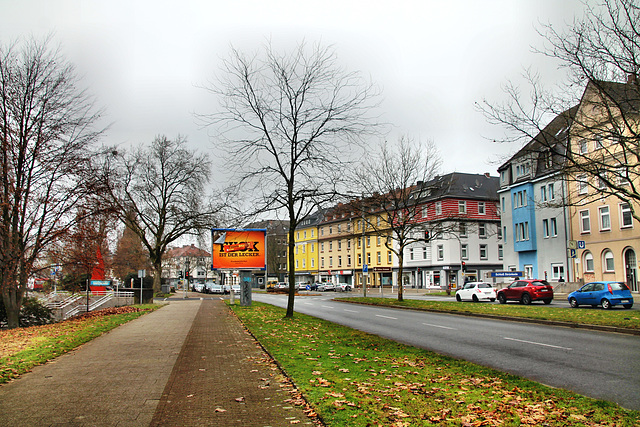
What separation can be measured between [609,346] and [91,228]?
1941 centimetres

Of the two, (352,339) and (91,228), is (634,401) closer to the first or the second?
(352,339)

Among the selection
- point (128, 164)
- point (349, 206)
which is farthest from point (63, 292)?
point (349, 206)

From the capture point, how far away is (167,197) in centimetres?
4622

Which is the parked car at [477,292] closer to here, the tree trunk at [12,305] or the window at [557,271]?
the window at [557,271]

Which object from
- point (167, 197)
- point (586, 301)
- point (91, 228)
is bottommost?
point (586, 301)

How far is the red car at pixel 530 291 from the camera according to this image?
28484mm

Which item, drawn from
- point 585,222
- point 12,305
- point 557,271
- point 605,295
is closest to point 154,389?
point 12,305

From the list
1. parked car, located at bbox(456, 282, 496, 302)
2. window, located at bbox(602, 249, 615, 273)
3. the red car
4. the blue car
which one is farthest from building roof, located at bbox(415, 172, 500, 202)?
the blue car

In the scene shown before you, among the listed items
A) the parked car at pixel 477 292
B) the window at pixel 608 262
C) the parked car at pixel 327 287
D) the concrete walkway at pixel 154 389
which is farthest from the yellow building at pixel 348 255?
the concrete walkway at pixel 154 389

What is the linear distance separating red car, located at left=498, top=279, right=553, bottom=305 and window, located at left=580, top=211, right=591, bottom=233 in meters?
14.8

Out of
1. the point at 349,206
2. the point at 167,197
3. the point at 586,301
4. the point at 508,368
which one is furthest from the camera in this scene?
the point at 167,197

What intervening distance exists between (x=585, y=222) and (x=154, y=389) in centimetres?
4211

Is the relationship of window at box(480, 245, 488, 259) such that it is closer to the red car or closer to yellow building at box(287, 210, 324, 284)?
yellow building at box(287, 210, 324, 284)

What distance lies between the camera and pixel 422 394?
666 cm
